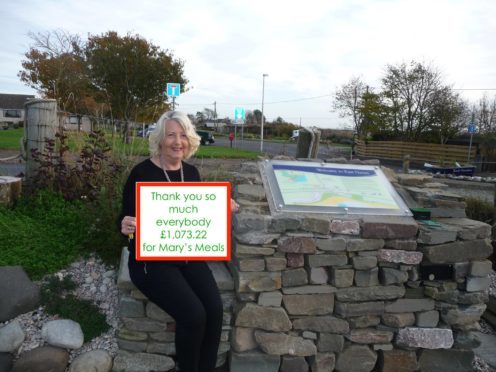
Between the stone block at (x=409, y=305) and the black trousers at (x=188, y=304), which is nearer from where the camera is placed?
the black trousers at (x=188, y=304)

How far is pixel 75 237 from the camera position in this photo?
3.75 meters

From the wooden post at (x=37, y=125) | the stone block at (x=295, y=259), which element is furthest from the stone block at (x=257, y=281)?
the wooden post at (x=37, y=125)

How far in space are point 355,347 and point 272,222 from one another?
3.71ft

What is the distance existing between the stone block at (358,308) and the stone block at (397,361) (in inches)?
13.8

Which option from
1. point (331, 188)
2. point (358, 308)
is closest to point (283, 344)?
point (358, 308)

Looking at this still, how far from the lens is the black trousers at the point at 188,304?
2.29 m

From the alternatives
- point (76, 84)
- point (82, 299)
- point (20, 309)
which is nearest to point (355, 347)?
point (82, 299)

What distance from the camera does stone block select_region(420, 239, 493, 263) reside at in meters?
2.77

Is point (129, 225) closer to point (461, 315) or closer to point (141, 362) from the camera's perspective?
point (141, 362)

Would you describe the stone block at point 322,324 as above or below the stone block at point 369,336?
above

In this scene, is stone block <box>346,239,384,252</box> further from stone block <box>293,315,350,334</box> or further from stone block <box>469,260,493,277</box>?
stone block <box>469,260,493,277</box>

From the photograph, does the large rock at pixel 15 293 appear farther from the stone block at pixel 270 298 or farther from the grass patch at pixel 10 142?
the grass patch at pixel 10 142

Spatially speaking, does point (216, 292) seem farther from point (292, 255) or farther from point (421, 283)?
point (421, 283)

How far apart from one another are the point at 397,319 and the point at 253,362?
109 cm
